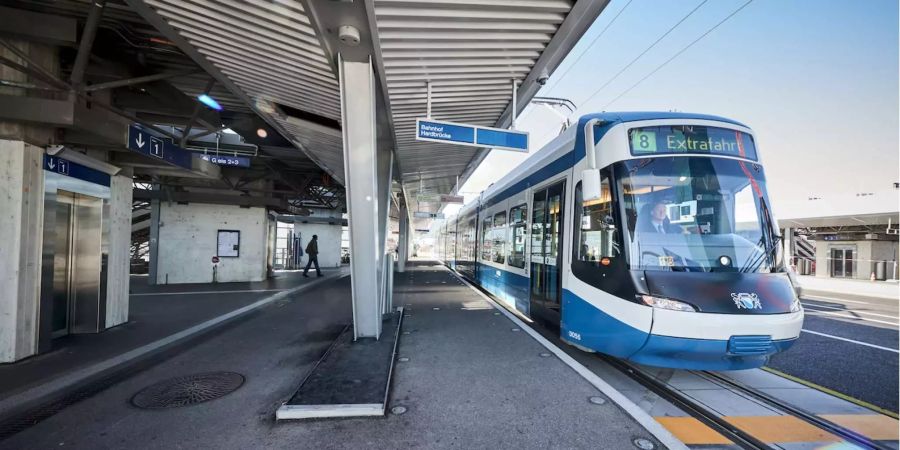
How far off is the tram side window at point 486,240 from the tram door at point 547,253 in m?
3.67

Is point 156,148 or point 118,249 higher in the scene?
point 156,148

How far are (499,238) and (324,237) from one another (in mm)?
15660

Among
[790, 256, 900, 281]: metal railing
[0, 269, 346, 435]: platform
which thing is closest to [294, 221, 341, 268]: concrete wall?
[0, 269, 346, 435]: platform

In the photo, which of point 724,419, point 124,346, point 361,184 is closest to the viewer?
point 724,419

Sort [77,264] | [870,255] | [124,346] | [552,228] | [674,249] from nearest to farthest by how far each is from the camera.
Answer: [674,249] < [124,346] < [552,228] < [77,264] < [870,255]

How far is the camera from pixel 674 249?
427 centimetres

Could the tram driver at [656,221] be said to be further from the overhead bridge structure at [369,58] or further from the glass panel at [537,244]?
the glass panel at [537,244]

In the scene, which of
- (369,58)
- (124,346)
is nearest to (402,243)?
(124,346)

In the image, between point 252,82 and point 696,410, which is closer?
point 696,410

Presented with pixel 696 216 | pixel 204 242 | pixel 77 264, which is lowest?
pixel 77 264

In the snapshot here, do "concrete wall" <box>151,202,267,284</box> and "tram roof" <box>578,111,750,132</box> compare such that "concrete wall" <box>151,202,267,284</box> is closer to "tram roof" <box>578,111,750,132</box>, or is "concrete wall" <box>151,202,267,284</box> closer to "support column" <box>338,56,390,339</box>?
"support column" <box>338,56,390,339</box>

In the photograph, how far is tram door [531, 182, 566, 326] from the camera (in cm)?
582

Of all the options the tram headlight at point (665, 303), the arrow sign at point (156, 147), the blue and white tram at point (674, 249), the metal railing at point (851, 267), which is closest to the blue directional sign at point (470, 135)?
the blue and white tram at point (674, 249)

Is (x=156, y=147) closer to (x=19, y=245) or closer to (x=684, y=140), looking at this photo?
(x=19, y=245)
